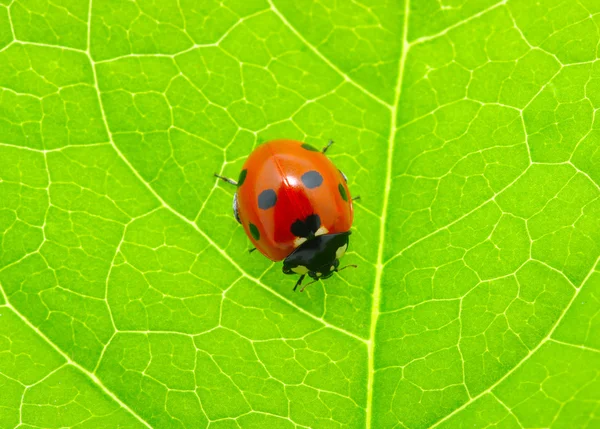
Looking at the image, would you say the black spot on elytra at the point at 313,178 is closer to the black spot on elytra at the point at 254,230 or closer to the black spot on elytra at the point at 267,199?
the black spot on elytra at the point at 267,199

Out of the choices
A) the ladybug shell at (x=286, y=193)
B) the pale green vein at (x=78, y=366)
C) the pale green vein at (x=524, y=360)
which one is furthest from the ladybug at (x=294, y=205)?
the pale green vein at (x=78, y=366)

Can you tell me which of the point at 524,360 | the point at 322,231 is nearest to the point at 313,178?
the point at 322,231

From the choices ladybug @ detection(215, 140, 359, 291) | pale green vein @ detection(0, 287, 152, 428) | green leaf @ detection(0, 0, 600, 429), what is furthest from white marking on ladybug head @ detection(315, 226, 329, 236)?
pale green vein @ detection(0, 287, 152, 428)

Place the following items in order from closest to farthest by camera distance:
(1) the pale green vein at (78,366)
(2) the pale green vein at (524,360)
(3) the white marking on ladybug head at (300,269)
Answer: (2) the pale green vein at (524,360), (1) the pale green vein at (78,366), (3) the white marking on ladybug head at (300,269)

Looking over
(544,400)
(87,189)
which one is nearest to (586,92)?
(544,400)

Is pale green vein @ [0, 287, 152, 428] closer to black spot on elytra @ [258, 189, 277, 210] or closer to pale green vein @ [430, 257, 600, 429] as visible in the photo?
black spot on elytra @ [258, 189, 277, 210]

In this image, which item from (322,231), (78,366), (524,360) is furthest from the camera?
(322,231)

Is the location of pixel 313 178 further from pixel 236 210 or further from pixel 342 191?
pixel 236 210
